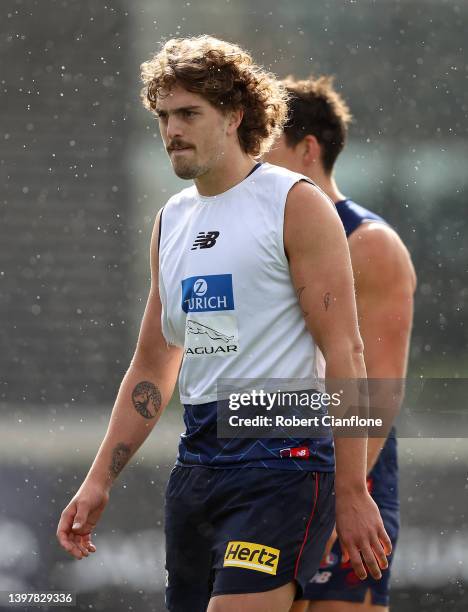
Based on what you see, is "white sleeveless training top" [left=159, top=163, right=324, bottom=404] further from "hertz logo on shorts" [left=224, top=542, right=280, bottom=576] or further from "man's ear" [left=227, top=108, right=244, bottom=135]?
"hertz logo on shorts" [left=224, top=542, right=280, bottom=576]

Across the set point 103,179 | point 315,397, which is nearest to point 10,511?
point 103,179

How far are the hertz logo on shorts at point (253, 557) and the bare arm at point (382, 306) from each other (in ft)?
3.42

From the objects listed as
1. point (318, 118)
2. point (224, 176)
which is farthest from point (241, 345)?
point (318, 118)

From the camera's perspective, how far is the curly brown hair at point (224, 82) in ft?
10.9

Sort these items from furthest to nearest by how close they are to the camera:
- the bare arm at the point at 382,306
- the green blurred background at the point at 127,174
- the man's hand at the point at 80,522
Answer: the green blurred background at the point at 127,174
the bare arm at the point at 382,306
the man's hand at the point at 80,522

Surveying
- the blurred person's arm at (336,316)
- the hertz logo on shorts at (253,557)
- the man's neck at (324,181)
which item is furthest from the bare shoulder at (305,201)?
the man's neck at (324,181)

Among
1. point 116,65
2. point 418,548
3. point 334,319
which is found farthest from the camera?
point 116,65

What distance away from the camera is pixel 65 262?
9430 millimetres

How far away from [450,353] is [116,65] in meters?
3.75

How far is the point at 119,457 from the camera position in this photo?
348 cm

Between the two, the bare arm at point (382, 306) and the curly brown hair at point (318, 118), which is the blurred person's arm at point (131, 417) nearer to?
the bare arm at point (382, 306)

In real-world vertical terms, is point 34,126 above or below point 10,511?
above

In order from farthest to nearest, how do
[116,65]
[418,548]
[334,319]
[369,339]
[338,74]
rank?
[338,74] → [116,65] → [418,548] → [369,339] → [334,319]

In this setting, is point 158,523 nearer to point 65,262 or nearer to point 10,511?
point 10,511
